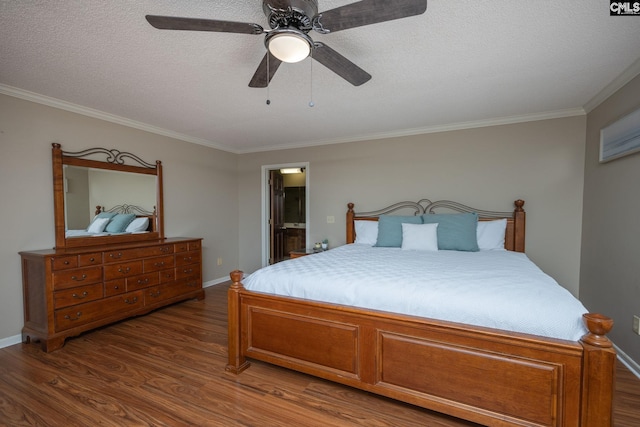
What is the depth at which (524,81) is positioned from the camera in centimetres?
237

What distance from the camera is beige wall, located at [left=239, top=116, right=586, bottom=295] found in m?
3.15

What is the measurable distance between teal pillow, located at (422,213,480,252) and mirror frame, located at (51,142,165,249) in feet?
11.8

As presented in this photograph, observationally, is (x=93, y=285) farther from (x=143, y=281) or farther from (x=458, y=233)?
(x=458, y=233)

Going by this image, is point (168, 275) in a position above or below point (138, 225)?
below

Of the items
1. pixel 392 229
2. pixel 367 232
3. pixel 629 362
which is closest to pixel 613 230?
pixel 629 362

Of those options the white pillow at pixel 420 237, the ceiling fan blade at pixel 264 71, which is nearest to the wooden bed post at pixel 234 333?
the ceiling fan blade at pixel 264 71

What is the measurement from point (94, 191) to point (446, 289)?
3.58 metres

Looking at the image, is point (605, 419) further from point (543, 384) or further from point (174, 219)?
point (174, 219)

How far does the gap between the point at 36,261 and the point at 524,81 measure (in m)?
4.53

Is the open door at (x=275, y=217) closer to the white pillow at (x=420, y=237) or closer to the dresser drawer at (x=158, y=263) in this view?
the dresser drawer at (x=158, y=263)

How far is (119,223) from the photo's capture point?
3316 mm

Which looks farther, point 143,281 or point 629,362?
point 143,281

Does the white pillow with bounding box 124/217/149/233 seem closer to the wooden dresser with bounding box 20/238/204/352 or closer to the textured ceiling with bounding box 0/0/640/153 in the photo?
the wooden dresser with bounding box 20/238/204/352

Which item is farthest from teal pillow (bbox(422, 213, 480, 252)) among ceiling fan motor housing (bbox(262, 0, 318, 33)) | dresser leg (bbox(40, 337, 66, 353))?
dresser leg (bbox(40, 337, 66, 353))
